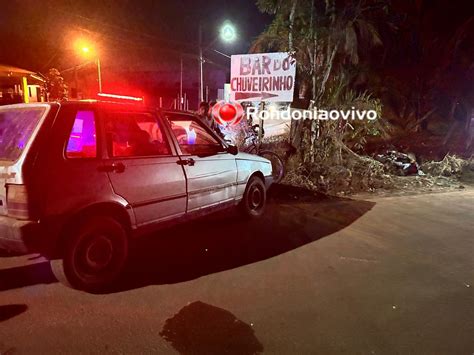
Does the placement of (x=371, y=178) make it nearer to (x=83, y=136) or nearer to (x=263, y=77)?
(x=263, y=77)

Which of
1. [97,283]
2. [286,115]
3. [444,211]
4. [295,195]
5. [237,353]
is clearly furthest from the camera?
[286,115]

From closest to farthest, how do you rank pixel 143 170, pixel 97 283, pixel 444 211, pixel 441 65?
pixel 97 283 < pixel 143 170 < pixel 444 211 < pixel 441 65

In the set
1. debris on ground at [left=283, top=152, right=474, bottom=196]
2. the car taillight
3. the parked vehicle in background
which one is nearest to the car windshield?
the parked vehicle in background

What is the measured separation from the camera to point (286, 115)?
9.74m

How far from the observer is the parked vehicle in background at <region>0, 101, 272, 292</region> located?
3334 millimetres

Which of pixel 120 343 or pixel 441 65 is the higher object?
pixel 441 65

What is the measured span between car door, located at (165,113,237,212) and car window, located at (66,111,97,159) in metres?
0.96

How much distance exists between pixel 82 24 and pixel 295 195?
2254 cm

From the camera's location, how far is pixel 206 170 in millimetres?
5020

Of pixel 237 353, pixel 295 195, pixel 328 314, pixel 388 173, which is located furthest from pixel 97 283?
pixel 388 173

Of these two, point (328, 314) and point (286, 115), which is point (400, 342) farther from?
point (286, 115)

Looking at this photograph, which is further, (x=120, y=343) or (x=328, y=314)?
(x=328, y=314)

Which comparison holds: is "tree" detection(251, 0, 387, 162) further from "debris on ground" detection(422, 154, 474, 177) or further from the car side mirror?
the car side mirror

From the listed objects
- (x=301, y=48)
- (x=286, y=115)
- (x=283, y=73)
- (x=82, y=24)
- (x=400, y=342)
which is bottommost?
(x=400, y=342)
